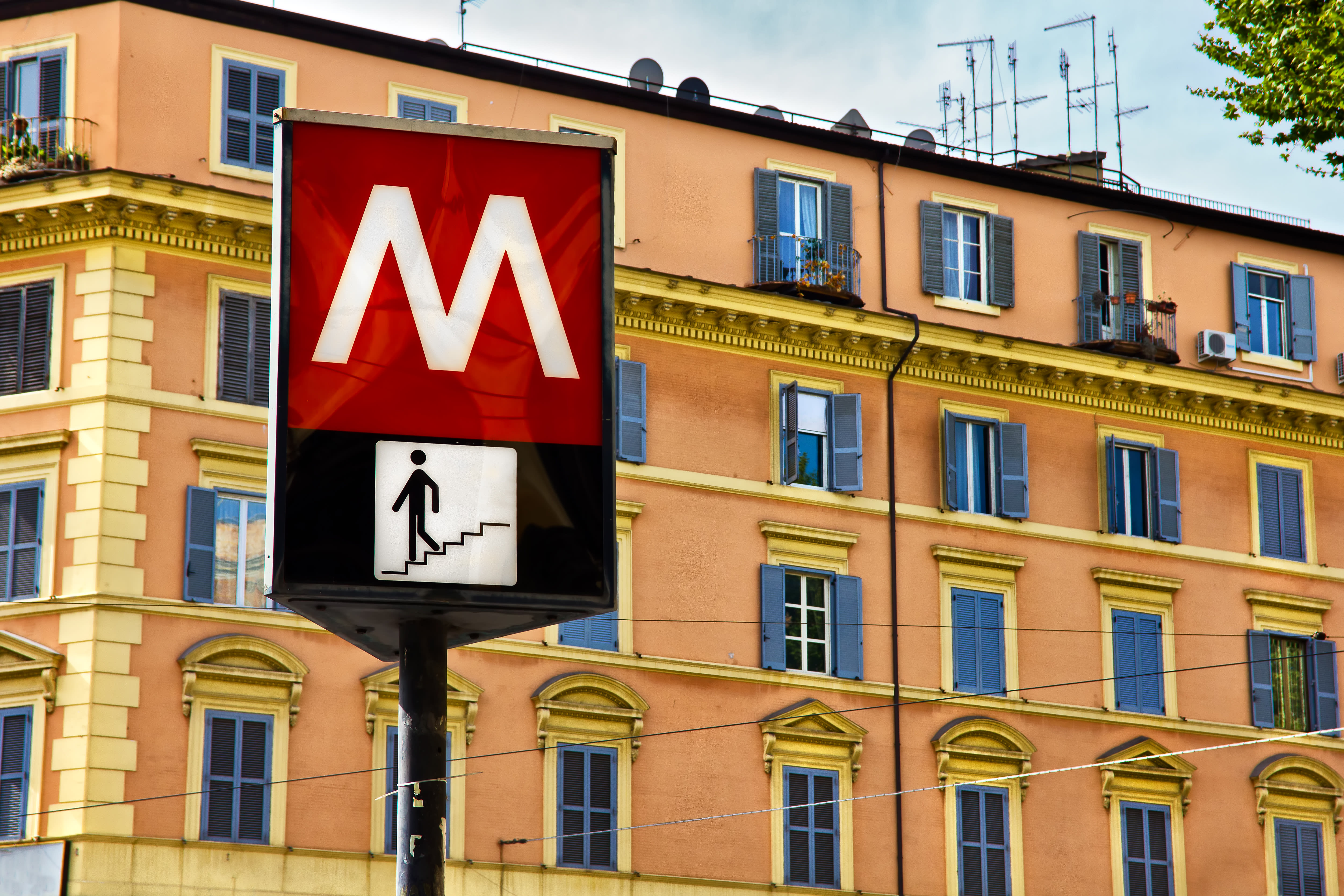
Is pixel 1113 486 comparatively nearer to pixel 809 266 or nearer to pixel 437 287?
pixel 809 266

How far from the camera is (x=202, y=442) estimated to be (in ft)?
91.6

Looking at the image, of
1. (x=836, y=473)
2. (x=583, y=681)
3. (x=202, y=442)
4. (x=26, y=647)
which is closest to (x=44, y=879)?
(x=26, y=647)

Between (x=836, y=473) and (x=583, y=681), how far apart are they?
17.0ft

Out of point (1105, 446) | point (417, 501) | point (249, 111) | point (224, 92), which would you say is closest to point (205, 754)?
point (249, 111)

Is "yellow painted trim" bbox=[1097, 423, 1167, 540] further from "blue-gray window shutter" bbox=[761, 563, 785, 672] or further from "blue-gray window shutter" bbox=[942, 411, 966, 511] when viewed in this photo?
"blue-gray window shutter" bbox=[761, 563, 785, 672]

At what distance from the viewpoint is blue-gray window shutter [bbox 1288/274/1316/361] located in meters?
36.7

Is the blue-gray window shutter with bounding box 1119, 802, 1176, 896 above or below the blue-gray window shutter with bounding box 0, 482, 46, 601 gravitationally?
below

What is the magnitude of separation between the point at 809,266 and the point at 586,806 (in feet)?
28.7

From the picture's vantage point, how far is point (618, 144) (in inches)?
1224

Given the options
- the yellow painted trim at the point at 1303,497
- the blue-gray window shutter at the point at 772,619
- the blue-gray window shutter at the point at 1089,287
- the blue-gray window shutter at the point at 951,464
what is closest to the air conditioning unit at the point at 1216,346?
the yellow painted trim at the point at 1303,497

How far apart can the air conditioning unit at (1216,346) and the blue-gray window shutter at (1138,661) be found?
4.40 m

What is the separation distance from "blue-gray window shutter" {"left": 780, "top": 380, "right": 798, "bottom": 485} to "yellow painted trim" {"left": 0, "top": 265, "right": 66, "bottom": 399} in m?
10.3

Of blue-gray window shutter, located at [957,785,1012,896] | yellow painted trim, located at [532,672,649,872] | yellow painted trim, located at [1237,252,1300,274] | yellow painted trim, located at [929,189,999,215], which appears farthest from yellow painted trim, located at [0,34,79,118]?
yellow painted trim, located at [1237,252,1300,274]

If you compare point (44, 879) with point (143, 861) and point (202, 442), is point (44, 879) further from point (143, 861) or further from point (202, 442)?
point (202, 442)
